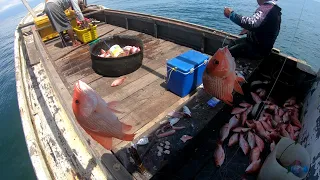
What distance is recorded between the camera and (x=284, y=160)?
2.57 meters

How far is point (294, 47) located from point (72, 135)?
11.1 metres

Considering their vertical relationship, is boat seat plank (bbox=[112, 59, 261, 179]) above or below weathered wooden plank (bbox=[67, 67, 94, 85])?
above

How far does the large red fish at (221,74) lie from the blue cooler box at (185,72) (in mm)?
912

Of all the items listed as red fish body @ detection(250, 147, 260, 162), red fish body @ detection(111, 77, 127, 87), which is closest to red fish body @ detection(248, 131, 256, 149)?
red fish body @ detection(250, 147, 260, 162)

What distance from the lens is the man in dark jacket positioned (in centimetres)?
364

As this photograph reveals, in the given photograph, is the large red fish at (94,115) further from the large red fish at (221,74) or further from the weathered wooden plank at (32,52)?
the weathered wooden plank at (32,52)

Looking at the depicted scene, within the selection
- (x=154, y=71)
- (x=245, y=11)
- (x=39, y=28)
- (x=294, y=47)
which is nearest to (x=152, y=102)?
(x=154, y=71)

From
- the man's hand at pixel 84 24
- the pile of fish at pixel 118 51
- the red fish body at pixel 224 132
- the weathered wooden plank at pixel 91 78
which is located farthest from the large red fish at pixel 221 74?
the man's hand at pixel 84 24

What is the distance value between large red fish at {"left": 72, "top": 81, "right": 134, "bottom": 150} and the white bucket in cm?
176

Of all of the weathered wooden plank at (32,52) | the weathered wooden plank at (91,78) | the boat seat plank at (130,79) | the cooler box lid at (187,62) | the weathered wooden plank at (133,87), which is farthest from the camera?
the weathered wooden plank at (91,78)

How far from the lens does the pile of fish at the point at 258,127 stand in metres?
3.01

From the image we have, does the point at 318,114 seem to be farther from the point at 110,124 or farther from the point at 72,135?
the point at 72,135

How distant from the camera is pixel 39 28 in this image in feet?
21.8

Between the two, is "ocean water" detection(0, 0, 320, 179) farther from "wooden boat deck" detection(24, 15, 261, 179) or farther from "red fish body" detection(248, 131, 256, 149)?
"red fish body" detection(248, 131, 256, 149)
